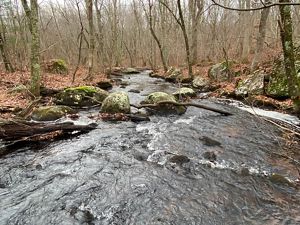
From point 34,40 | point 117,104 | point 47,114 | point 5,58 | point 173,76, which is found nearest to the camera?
point 47,114

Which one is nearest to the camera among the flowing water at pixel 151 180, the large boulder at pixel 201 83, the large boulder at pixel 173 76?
the flowing water at pixel 151 180

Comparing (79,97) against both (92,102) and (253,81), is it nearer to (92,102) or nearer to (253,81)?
(92,102)

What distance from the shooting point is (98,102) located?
37.8 ft

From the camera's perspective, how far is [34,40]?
1095cm

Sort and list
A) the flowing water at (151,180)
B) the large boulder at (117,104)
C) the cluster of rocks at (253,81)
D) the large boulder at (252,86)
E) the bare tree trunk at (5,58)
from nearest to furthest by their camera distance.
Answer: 1. the flowing water at (151,180)
2. the large boulder at (117,104)
3. the cluster of rocks at (253,81)
4. the large boulder at (252,86)
5. the bare tree trunk at (5,58)

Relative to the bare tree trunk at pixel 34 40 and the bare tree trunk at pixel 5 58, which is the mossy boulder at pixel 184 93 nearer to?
the bare tree trunk at pixel 34 40

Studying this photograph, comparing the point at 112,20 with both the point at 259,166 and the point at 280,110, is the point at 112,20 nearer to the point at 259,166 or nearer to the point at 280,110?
the point at 280,110

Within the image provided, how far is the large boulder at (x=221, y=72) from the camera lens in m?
16.0

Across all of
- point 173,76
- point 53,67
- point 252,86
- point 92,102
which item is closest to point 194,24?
point 173,76

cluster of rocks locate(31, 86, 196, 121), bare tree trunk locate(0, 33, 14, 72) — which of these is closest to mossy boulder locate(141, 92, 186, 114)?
cluster of rocks locate(31, 86, 196, 121)

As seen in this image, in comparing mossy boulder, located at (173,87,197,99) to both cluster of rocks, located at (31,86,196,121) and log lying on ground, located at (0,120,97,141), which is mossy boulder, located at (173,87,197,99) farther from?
log lying on ground, located at (0,120,97,141)

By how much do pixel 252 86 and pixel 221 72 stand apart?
13.2ft

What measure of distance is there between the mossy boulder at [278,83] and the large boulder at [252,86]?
0.36 meters

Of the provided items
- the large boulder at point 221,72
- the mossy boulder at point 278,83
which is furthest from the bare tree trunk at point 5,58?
the mossy boulder at point 278,83
